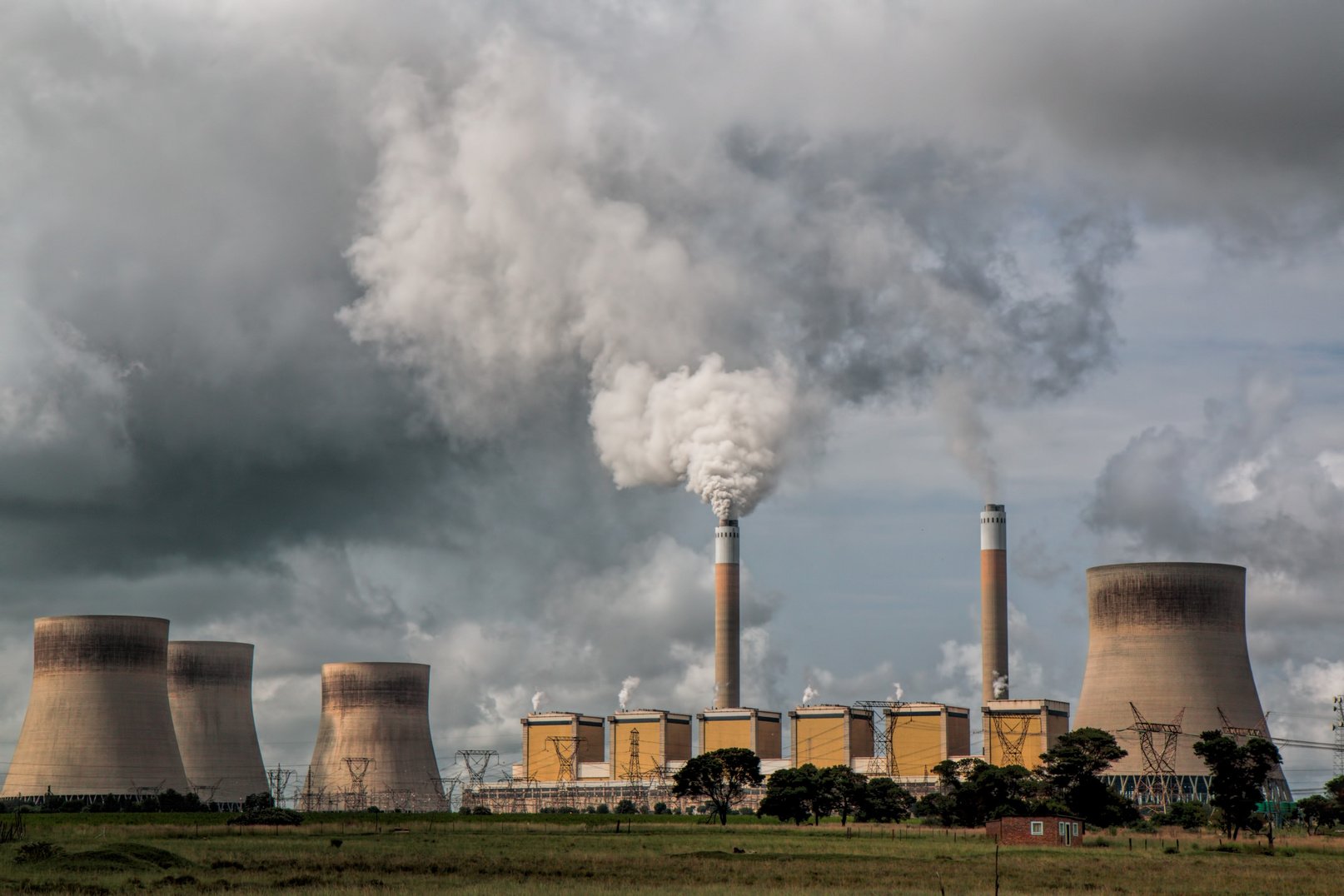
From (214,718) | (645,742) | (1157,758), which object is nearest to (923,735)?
(645,742)

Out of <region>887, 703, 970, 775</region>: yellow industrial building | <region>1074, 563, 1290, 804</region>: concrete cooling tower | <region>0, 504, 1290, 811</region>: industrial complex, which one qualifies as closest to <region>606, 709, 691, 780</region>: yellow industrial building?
<region>0, 504, 1290, 811</region>: industrial complex

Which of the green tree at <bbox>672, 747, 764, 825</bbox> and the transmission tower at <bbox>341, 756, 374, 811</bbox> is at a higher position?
the green tree at <bbox>672, 747, 764, 825</bbox>

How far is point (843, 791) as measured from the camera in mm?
73625

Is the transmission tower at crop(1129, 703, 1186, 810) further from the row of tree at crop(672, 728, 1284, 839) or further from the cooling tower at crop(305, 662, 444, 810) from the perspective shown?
the cooling tower at crop(305, 662, 444, 810)

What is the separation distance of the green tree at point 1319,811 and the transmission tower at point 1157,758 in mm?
6673

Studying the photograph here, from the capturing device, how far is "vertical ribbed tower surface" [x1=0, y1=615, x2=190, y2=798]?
255 feet

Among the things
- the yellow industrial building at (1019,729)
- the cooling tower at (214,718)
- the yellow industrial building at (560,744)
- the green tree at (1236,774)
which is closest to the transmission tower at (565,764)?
the yellow industrial building at (560,744)

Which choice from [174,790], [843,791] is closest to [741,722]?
[843,791]

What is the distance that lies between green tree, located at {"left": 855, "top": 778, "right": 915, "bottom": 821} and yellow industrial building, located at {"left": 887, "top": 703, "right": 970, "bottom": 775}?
23.7 meters

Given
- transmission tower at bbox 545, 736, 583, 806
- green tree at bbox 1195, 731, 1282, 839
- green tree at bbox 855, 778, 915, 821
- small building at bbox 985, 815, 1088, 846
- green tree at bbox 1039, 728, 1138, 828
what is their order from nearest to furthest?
1. small building at bbox 985, 815, 1088, 846
2. green tree at bbox 1195, 731, 1282, 839
3. green tree at bbox 1039, 728, 1138, 828
4. green tree at bbox 855, 778, 915, 821
5. transmission tower at bbox 545, 736, 583, 806

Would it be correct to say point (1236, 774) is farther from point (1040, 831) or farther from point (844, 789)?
point (844, 789)

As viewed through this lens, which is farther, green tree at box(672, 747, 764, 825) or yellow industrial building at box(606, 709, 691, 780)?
yellow industrial building at box(606, 709, 691, 780)

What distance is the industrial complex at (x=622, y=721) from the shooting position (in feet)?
253

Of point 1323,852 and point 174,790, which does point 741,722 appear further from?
point 1323,852
